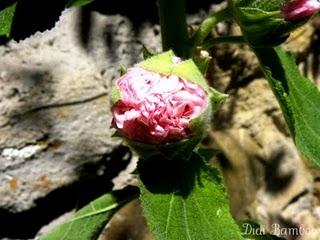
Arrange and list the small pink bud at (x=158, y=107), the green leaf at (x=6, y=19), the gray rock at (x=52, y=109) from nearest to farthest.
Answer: the small pink bud at (x=158, y=107)
the green leaf at (x=6, y=19)
the gray rock at (x=52, y=109)

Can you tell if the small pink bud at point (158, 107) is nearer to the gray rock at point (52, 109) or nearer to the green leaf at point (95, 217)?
the green leaf at point (95, 217)

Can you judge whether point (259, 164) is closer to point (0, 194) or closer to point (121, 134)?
point (0, 194)

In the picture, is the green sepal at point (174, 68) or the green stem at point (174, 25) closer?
the green sepal at point (174, 68)

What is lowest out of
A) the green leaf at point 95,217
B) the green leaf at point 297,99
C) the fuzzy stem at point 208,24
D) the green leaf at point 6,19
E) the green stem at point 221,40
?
the green leaf at point 95,217

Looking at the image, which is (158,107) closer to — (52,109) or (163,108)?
(163,108)

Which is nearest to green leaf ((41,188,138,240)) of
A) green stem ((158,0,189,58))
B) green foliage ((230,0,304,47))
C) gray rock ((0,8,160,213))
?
gray rock ((0,8,160,213))

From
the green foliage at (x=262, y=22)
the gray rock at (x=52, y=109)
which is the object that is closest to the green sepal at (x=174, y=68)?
the green foliage at (x=262, y=22)
